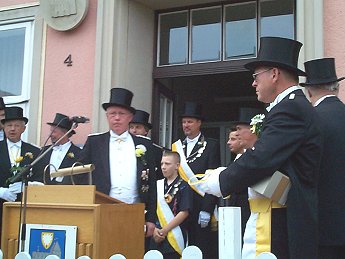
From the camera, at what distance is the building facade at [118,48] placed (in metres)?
6.59

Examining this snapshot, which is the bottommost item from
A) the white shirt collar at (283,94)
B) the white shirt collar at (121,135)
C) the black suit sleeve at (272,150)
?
the black suit sleeve at (272,150)

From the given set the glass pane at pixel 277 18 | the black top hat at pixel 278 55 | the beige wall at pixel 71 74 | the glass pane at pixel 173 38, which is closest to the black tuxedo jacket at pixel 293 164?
the black top hat at pixel 278 55

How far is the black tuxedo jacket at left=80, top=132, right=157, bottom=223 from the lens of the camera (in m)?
4.86

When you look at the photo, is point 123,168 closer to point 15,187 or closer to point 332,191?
point 15,187

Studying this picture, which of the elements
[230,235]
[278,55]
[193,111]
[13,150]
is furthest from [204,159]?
[230,235]

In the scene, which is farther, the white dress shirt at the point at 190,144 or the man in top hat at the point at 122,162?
the white dress shirt at the point at 190,144

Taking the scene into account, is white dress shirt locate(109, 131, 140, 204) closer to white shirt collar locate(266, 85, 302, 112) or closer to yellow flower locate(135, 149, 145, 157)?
yellow flower locate(135, 149, 145, 157)

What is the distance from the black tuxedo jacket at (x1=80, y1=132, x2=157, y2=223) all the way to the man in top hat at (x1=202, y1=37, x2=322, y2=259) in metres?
1.98

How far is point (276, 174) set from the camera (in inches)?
112

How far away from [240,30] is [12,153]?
3004 mm

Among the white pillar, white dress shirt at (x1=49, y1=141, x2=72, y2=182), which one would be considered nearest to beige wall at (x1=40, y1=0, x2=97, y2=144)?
white dress shirt at (x1=49, y1=141, x2=72, y2=182)

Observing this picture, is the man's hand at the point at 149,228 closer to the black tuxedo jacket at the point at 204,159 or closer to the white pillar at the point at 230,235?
the black tuxedo jacket at the point at 204,159

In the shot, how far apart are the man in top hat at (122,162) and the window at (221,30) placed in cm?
216

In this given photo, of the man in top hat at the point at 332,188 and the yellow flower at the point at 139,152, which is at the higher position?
the yellow flower at the point at 139,152
